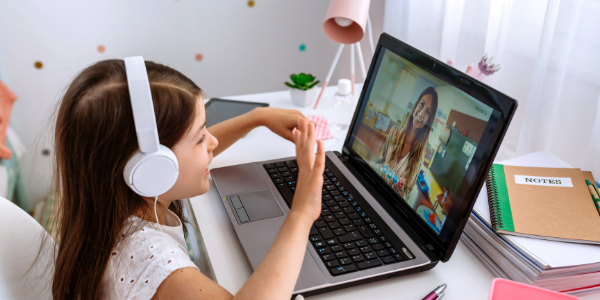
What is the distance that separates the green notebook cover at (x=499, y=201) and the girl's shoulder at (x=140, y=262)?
1.49 feet

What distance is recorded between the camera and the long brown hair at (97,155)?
59 cm

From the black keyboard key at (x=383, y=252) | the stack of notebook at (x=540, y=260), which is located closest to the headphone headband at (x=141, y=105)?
the black keyboard key at (x=383, y=252)

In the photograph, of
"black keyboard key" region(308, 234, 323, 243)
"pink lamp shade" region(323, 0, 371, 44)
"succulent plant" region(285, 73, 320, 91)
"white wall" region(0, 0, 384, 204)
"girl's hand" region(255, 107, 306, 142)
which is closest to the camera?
"black keyboard key" region(308, 234, 323, 243)

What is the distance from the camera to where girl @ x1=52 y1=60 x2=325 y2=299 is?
0.59 m

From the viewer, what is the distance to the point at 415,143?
76 cm

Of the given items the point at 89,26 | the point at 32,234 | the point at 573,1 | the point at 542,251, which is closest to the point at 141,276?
the point at 32,234

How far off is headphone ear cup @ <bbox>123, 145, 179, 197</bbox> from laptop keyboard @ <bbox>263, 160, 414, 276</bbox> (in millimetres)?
247

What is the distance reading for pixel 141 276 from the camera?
2.01ft

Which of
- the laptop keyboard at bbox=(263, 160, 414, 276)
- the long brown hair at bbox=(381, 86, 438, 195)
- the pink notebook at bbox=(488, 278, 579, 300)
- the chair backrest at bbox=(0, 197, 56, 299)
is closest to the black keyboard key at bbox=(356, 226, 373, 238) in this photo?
the laptop keyboard at bbox=(263, 160, 414, 276)

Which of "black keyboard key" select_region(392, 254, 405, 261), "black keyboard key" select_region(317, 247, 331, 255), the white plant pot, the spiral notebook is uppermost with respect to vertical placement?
the spiral notebook

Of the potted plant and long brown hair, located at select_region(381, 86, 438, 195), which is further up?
long brown hair, located at select_region(381, 86, 438, 195)

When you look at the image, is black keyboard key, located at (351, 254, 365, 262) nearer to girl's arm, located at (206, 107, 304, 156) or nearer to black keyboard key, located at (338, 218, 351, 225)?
black keyboard key, located at (338, 218, 351, 225)

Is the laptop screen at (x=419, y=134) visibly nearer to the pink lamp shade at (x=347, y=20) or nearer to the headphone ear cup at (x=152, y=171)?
the pink lamp shade at (x=347, y=20)

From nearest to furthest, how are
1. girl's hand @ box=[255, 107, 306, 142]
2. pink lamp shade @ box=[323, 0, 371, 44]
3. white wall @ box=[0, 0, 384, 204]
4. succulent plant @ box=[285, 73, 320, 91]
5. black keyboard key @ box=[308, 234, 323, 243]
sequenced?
1. black keyboard key @ box=[308, 234, 323, 243]
2. girl's hand @ box=[255, 107, 306, 142]
3. pink lamp shade @ box=[323, 0, 371, 44]
4. succulent plant @ box=[285, 73, 320, 91]
5. white wall @ box=[0, 0, 384, 204]
